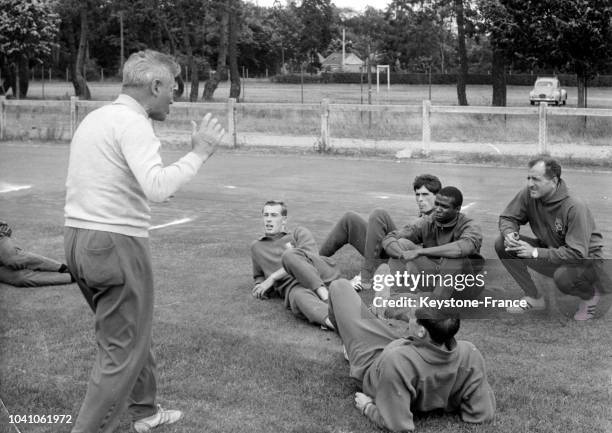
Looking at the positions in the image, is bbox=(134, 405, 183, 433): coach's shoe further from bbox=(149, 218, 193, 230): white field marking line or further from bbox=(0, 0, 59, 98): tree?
bbox=(0, 0, 59, 98): tree

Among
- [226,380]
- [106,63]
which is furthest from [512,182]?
[106,63]

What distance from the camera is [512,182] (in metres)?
15.7

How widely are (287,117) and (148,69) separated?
93.4ft

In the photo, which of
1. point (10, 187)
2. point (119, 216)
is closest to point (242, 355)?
point (119, 216)

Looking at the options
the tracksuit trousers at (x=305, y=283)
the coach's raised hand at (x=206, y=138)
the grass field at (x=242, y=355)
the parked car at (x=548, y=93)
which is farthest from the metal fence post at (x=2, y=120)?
the parked car at (x=548, y=93)

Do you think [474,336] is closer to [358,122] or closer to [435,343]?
[435,343]

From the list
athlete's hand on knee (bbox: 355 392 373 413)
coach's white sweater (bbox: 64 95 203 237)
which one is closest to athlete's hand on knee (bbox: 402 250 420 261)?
athlete's hand on knee (bbox: 355 392 373 413)

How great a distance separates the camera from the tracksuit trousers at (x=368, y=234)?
25.2ft

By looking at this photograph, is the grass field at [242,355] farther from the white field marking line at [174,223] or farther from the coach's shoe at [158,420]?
the white field marking line at [174,223]

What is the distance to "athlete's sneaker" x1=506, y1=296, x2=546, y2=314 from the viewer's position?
7.01m

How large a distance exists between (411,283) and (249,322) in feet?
4.30

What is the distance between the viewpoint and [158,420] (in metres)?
4.79

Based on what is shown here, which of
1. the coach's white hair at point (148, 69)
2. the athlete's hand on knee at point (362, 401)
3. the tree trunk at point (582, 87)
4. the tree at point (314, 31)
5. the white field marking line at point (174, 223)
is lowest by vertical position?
the athlete's hand on knee at point (362, 401)

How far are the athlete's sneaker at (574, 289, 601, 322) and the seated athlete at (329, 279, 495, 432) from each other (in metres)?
2.22
